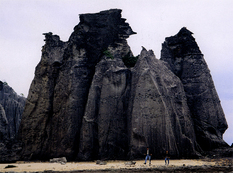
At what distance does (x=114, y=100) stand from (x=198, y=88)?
299 inches

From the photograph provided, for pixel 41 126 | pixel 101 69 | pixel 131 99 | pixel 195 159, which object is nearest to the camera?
pixel 195 159

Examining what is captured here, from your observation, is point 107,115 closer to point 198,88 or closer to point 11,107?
point 198,88

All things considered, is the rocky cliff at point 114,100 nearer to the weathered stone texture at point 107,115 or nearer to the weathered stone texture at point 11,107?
the weathered stone texture at point 107,115

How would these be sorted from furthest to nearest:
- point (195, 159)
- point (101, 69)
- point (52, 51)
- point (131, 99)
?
point (52, 51)
point (101, 69)
point (131, 99)
point (195, 159)

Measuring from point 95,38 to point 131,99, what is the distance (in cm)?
748

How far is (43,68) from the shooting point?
28.5 m

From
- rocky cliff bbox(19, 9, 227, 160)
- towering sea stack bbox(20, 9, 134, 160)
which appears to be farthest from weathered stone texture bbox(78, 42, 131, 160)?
towering sea stack bbox(20, 9, 134, 160)

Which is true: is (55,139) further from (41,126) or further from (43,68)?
(43,68)

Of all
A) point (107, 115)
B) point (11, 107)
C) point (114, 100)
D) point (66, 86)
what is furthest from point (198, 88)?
point (11, 107)

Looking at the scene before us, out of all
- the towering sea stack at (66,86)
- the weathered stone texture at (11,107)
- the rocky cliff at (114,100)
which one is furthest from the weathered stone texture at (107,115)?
the weathered stone texture at (11,107)

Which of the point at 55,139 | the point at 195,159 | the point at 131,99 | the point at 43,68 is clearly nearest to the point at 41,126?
the point at 55,139

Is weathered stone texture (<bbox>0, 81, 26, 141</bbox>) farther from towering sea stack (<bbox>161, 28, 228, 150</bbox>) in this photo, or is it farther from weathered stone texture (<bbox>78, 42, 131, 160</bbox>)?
towering sea stack (<bbox>161, 28, 228, 150</bbox>)

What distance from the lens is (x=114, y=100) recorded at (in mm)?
23672

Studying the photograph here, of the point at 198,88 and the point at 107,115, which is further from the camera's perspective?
the point at 198,88
